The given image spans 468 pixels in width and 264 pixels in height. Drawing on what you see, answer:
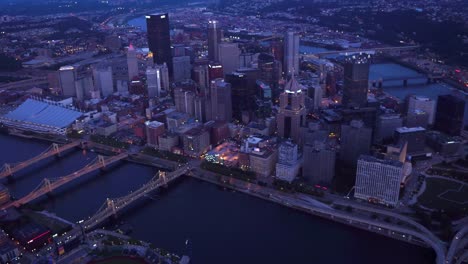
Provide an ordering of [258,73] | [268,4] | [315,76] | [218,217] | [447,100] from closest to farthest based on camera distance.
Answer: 1. [218,217]
2. [447,100]
3. [258,73]
4. [315,76]
5. [268,4]

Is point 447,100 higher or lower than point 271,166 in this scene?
higher

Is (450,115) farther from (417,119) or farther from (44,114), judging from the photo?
(44,114)

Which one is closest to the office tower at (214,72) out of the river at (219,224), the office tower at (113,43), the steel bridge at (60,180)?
the steel bridge at (60,180)

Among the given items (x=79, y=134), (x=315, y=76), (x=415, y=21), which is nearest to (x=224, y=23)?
(x=415, y=21)

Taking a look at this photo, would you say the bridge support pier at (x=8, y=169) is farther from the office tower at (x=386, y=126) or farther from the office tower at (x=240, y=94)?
the office tower at (x=386, y=126)

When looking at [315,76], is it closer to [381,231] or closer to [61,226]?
[381,231]

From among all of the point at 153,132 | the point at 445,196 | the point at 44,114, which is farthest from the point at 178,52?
the point at 445,196

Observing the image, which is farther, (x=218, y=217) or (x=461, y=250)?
(x=218, y=217)

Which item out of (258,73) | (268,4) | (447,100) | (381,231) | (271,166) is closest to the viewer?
(381,231)
